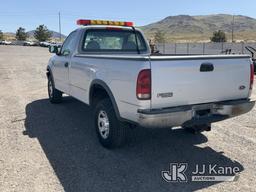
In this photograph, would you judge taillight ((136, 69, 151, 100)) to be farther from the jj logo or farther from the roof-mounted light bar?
the roof-mounted light bar

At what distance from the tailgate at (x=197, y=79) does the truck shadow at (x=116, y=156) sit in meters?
0.94

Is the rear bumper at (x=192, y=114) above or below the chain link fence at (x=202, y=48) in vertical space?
below

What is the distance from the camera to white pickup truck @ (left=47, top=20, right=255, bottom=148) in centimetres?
412

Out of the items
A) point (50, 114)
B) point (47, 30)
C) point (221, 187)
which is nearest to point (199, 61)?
point (221, 187)

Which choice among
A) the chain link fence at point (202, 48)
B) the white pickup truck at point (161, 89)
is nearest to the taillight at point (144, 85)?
the white pickup truck at point (161, 89)

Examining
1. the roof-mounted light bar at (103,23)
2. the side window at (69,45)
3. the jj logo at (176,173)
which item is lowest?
the jj logo at (176,173)

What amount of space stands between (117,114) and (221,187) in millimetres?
1711

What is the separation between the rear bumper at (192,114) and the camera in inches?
163

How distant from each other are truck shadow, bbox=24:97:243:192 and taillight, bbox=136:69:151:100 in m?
1.07

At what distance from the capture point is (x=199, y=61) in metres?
4.41

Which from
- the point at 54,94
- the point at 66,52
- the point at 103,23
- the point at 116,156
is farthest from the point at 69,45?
the point at 116,156

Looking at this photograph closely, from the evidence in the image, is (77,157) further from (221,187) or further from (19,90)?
(19,90)

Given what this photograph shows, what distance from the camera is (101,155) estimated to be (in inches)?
196

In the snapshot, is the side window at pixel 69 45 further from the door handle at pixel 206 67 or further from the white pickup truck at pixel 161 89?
the door handle at pixel 206 67
